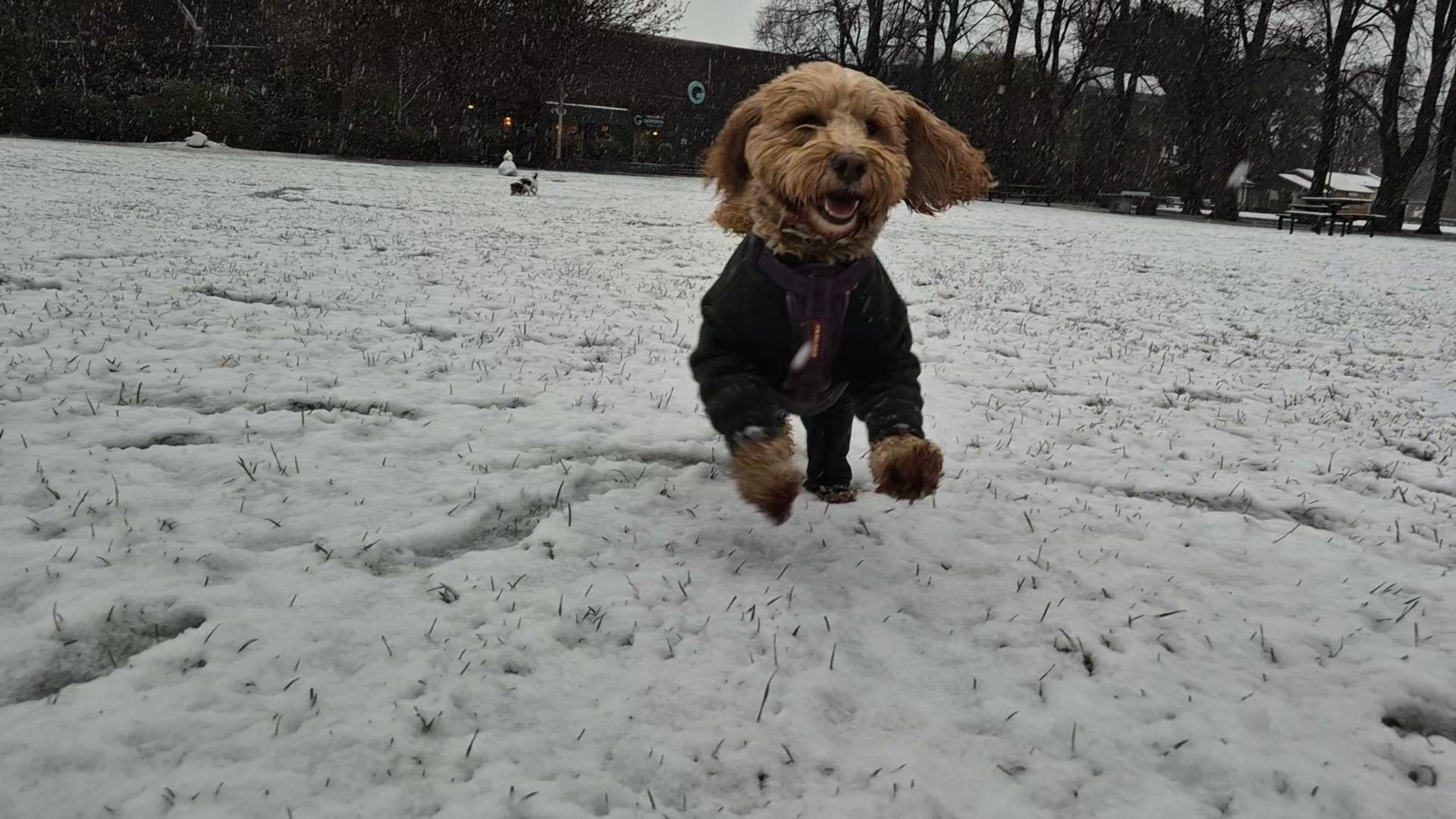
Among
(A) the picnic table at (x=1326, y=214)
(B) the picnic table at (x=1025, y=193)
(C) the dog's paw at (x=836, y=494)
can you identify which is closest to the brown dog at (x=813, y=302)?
(C) the dog's paw at (x=836, y=494)

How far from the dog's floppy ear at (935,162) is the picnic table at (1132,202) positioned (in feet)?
99.1

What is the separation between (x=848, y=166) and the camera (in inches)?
98.0

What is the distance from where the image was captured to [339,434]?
10.8 feet

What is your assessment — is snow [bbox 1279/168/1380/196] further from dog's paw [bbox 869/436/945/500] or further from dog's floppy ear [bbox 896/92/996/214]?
dog's paw [bbox 869/436/945/500]

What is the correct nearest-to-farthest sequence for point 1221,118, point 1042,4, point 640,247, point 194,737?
point 194,737 < point 640,247 < point 1221,118 < point 1042,4

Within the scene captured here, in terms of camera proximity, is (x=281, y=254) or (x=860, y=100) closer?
(x=860, y=100)

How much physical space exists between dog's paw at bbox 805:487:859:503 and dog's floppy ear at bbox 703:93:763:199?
1.23 metres

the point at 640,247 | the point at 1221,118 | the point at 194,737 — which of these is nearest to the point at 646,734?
the point at 194,737

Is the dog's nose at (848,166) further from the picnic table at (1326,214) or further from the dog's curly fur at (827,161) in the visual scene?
the picnic table at (1326,214)

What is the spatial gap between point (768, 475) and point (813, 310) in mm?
611

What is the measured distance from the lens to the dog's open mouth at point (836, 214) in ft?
8.35

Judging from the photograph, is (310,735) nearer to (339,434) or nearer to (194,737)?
(194,737)

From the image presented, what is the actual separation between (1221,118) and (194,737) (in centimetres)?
3756

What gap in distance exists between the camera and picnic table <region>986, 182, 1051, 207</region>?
1385 inches
